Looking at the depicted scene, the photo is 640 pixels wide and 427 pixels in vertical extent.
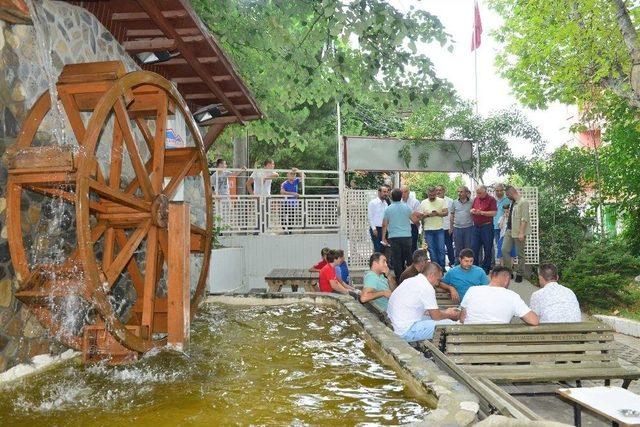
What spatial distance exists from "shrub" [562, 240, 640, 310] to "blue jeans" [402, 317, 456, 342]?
5124 millimetres

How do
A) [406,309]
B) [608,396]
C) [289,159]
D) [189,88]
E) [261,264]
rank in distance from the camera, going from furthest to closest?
[289,159]
[261,264]
[189,88]
[406,309]
[608,396]

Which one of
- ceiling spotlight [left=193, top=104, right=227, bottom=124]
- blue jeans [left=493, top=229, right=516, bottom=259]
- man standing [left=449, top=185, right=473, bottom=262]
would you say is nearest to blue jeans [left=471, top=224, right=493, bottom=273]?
man standing [left=449, top=185, right=473, bottom=262]

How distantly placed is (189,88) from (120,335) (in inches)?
171

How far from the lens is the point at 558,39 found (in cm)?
1149

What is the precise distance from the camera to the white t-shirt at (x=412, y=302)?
5816mm

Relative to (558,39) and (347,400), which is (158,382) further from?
(558,39)

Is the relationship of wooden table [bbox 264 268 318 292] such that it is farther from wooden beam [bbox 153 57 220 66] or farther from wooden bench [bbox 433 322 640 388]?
wooden bench [bbox 433 322 640 388]

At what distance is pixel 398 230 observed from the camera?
9547 millimetres

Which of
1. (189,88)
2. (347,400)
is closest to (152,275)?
(347,400)

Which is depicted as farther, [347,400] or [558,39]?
[558,39]

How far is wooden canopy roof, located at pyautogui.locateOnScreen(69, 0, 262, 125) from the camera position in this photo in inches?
232

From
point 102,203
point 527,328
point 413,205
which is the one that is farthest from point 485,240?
point 102,203

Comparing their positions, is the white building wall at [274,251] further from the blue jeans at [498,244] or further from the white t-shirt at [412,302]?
the white t-shirt at [412,302]

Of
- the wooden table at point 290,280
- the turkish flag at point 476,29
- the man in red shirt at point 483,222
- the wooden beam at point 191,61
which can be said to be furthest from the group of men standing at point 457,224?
the turkish flag at point 476,29
